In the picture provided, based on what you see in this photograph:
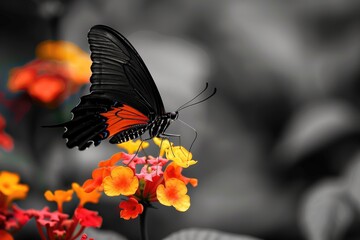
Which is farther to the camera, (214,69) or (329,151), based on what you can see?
(214,69)

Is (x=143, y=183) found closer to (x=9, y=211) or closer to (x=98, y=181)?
(x=98, y=181)

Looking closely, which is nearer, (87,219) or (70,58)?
(87,219)

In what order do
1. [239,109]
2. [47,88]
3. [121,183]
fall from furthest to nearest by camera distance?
[239,109]
[47,88]
[121,183]

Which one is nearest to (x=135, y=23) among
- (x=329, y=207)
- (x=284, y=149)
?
(x=284, y=149)

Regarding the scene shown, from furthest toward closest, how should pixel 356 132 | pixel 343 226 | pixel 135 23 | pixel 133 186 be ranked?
pixel 135 23
pixel 356 132
pixel 343 226
pixel 133 186

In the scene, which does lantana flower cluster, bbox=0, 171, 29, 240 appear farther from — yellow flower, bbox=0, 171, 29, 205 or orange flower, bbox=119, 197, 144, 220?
orange flower, bbox=119, 197, 144, 220

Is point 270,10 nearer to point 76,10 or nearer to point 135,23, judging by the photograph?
point 135,23

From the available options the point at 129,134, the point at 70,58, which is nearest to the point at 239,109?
the point at 70,58

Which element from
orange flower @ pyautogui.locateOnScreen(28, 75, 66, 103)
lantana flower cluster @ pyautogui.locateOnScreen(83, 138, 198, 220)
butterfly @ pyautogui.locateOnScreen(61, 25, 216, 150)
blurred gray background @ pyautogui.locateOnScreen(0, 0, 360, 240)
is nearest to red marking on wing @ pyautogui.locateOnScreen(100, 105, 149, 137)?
butterfly @ pyautogui.locateOnScreen(61, 25, 216, 150)
